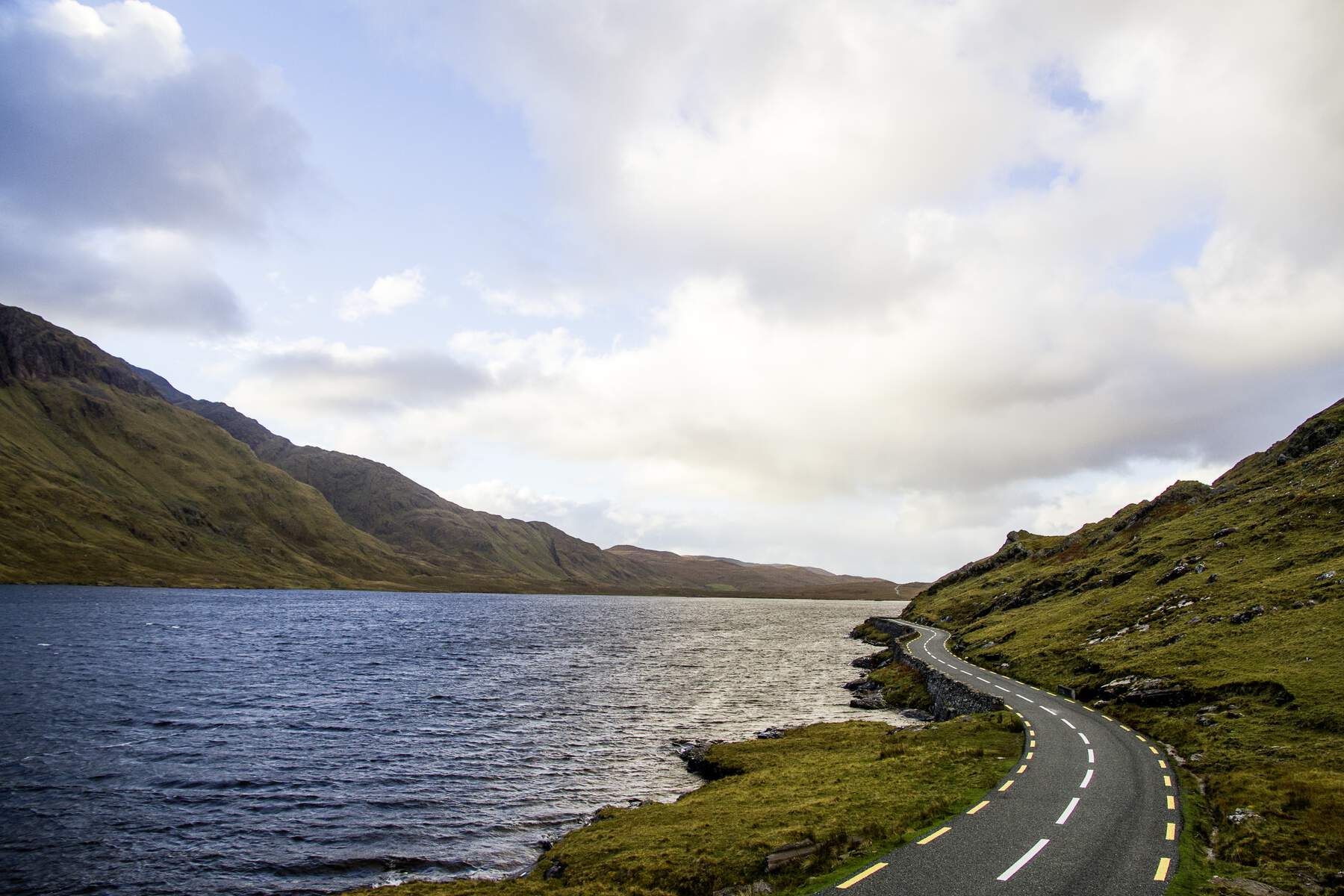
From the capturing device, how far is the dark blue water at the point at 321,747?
32531mm

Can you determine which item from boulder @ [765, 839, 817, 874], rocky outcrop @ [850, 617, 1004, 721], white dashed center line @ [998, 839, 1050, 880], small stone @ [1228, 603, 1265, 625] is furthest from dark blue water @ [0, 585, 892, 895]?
small stone @ [1228, 603, 1265, 625]

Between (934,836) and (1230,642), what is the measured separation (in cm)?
4651

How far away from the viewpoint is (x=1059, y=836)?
24078 mm

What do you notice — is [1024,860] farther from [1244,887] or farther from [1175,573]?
[1175,573]

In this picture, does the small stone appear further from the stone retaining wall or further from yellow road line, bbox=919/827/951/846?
yellow road line, bbox=919/827/951/846

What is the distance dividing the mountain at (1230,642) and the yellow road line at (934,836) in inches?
280

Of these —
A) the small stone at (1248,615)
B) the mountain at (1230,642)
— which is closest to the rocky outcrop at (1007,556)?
the mountain at (1230,642)

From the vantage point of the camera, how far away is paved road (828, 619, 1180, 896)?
800 inches

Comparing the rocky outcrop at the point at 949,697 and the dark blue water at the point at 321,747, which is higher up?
the rocky outcrop at the point at 949,697

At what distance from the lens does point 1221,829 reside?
25109 millimetres

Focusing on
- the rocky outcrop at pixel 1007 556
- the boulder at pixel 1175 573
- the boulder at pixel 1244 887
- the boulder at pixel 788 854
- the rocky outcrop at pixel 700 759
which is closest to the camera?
the boulder at pixel 1244 887

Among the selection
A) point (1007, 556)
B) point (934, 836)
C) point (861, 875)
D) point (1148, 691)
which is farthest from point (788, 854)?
point (1007, 556)

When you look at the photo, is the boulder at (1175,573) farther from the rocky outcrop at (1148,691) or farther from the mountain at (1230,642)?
the rocky outcrop at (1148,691)

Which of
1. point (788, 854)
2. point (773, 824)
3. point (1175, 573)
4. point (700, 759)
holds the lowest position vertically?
point (700, 759)
